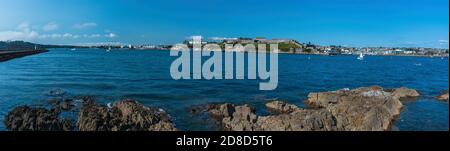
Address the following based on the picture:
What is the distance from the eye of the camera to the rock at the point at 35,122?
20.6 metres

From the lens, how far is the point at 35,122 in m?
21.0

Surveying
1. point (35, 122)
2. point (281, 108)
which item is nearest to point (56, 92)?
point (35, 122)

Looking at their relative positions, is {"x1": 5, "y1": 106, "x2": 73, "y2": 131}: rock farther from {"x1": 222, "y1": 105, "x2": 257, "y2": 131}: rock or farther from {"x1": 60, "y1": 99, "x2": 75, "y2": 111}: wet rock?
{"x1": 222, "y1": 105, "x2": 257, "y2": 131}: rock

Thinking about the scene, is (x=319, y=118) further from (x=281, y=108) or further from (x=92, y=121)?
(x=92, y=121)

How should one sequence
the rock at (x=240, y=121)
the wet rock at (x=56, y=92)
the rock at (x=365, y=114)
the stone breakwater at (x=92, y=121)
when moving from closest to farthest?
the stone breakwater at (x=92, y=121)
the rock at (x=240, y=121)
the rock at (x=365, y=114)
the wet rock at (x=56, y=92)

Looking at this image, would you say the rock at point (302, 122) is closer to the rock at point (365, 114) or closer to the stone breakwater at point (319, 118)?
the stone breakwater at point (319, 118)

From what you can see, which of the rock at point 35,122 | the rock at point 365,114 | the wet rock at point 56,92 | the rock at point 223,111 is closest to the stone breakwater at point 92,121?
the rock at point 35,122

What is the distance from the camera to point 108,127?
66.0ft

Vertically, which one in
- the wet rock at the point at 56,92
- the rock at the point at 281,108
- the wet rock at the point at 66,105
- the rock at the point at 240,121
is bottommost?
the rock at the point at 281,108

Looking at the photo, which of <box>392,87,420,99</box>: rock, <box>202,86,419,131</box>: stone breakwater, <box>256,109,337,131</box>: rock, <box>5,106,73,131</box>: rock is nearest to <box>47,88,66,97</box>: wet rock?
<box>5,106,73,131</box>: rock

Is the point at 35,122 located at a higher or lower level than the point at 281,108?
higher

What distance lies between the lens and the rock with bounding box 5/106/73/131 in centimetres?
2062

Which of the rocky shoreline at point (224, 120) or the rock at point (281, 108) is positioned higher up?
the rocky shoreline at point (224, 120)
